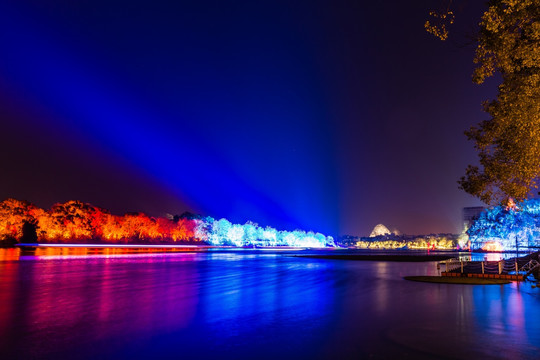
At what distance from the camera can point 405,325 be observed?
11.7 meters

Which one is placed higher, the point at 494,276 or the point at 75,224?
the point at 75,224

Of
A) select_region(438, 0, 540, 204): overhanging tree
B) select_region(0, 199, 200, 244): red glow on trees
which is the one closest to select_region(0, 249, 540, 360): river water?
select_region(438, 0, 540, 204): overhanging tree

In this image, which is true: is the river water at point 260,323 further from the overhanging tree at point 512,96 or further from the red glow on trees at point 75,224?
the red glow on trees at point 75,224

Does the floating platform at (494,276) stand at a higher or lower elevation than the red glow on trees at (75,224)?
lower

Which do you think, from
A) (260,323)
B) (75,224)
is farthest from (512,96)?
(75,224)

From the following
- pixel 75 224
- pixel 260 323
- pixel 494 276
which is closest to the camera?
pixel 260 323

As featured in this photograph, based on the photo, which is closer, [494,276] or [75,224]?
[494,276]

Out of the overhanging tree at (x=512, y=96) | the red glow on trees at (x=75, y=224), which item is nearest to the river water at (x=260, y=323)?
the overhanging tree at (x=512, y=96)

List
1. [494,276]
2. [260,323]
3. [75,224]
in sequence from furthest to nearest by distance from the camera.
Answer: [75,224]
[494,276]
[260,323]

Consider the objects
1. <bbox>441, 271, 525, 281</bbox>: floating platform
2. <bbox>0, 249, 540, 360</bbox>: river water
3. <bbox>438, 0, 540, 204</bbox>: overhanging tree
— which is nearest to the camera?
<bbox>0, 249, 540, 360</bbox>: river water

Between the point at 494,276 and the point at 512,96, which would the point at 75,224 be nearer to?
the point at 494,276

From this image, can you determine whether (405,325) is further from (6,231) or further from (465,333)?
(6,231)

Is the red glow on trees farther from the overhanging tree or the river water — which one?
the overhanging tree

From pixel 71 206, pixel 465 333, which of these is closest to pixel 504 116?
pixel 465 333
